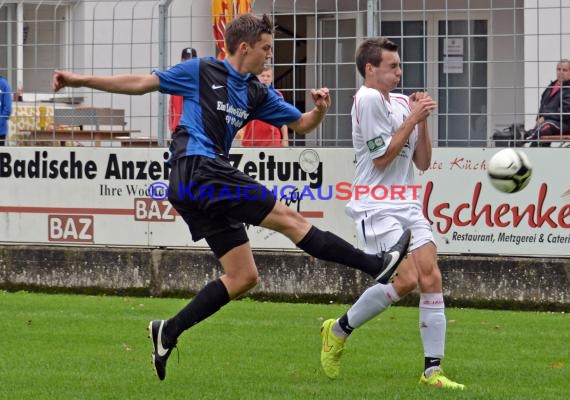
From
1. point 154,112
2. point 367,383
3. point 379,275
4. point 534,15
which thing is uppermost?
point 534,15

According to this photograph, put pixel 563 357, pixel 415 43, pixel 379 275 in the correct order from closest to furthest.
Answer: pixel 379 275 → pixel 563 357 → pixel 415 43

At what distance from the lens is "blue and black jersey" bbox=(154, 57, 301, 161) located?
7941 mm

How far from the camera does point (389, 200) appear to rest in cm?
848

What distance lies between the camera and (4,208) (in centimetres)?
1470

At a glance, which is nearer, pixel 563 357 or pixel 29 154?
pixel 563 357

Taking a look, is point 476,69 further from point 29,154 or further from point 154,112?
point 29,154

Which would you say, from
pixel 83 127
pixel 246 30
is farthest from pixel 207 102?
pixel 83 127

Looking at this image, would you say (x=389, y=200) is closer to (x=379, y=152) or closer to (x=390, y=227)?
(x=390, y=227)

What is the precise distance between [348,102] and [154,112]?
210cm

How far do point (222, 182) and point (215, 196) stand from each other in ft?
0.29

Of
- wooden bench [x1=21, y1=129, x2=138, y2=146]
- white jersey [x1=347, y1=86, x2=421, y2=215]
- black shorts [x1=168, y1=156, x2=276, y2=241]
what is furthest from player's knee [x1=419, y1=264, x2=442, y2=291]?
wooden bench [x1=21, y1=129, x2=138, y2=146]

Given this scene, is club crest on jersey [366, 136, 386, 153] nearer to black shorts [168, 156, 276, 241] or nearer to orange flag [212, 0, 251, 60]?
black shorts [168, 156, 276, 241]

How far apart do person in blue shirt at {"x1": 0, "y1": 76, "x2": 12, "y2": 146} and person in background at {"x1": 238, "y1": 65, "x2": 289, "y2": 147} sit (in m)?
2.57

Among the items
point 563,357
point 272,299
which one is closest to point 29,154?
point 272,299
